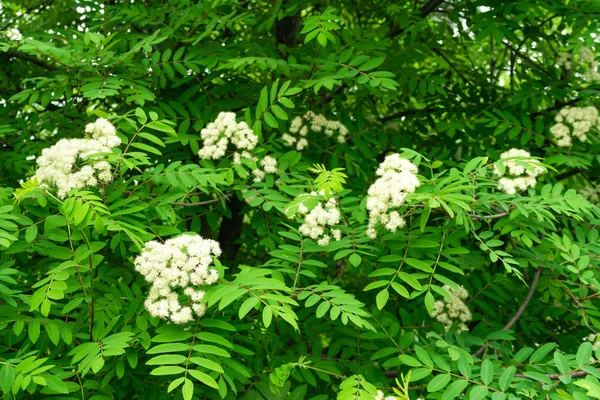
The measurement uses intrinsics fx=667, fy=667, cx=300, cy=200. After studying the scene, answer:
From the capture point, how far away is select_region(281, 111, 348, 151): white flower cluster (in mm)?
3793

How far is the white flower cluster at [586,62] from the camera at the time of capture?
4.30 metres

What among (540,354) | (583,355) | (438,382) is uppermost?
(583,355)

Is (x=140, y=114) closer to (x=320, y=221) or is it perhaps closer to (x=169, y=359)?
(x=320, y=221)

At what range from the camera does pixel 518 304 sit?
4.08 m

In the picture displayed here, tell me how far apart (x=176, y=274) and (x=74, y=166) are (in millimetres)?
795

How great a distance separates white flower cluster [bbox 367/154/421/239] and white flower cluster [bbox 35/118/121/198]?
116cm

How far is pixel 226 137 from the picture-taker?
11.4ft

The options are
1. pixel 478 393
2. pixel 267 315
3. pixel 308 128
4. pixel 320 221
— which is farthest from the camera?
pixel 308 128

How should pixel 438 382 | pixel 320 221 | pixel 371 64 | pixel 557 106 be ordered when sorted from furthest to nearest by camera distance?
pixel 557 106 → pixel 371 64 → pixel 320 221 → pixel 438 382

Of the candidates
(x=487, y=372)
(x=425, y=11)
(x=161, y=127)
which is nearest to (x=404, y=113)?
(x=425, y=11)

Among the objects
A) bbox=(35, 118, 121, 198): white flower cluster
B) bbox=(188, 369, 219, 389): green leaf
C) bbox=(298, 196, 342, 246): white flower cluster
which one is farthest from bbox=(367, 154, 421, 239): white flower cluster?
bbox=(35, 118, 121, 198): white flower cluster

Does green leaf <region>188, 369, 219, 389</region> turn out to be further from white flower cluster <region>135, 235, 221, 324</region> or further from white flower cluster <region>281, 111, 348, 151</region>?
white flower cluster <region>281, 111, 348, 151</region>

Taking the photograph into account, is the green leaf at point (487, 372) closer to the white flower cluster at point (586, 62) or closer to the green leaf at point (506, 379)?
the green leaf at point (506, 379)

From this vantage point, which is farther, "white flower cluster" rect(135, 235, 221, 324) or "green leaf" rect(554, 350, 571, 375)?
"green leaf" rect(554, 350, 571, 375)
